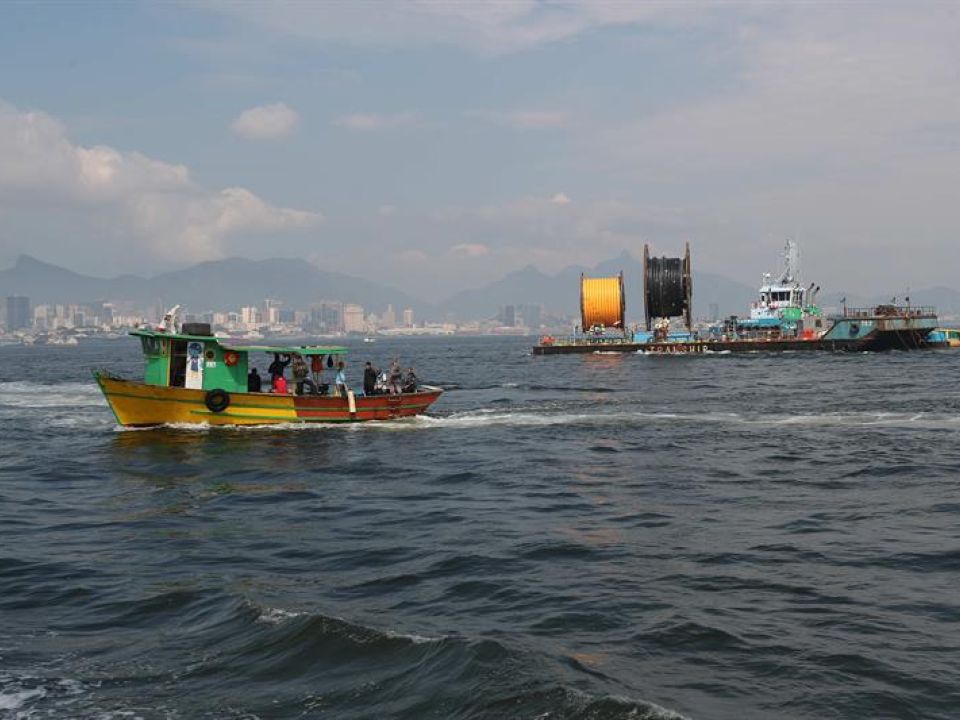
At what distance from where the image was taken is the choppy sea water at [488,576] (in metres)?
9.42

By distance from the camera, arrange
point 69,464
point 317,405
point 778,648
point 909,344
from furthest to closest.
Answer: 1. point 909,344
2. point 317,405
3. point 69,464
4. point 778,648

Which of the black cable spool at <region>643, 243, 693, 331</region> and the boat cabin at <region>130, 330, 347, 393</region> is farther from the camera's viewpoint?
the black cable spool at <region>643, 243, 693, 331</region>

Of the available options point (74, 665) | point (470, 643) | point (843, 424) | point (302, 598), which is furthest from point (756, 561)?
point (843, 424)

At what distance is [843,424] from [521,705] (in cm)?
2498

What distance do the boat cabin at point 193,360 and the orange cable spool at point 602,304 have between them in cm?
6083

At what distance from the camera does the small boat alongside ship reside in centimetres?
8319

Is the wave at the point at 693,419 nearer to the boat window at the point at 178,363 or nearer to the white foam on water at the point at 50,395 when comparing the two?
the boat window at the point at 178,363

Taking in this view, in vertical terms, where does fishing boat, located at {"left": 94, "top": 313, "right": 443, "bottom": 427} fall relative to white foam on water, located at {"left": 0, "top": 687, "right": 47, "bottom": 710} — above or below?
above

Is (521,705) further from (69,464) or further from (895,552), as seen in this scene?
(69,464)

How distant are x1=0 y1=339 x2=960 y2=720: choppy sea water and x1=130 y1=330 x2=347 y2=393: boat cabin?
2.78 meters

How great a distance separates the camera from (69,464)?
26250 mm

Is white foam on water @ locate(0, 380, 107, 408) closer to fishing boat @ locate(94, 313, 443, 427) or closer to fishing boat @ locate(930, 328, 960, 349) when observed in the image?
fishing boat @ locate(94, 313, 443, 427)

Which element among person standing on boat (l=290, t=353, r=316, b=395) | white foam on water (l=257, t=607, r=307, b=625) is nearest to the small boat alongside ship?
person standing on boat (l=290, t=353, r=316, b=395)

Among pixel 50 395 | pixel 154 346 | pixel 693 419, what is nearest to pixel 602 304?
pixel 50 395
